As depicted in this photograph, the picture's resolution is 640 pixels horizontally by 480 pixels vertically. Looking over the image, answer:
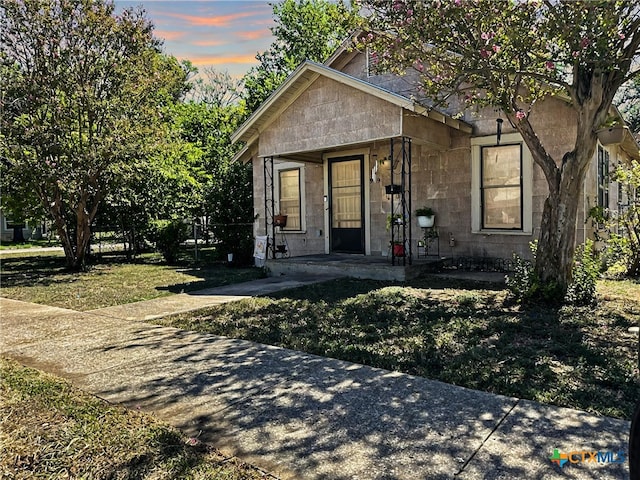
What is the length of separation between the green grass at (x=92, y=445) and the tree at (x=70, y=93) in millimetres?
8668

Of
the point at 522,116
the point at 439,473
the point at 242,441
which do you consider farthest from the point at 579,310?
the point at 242,441

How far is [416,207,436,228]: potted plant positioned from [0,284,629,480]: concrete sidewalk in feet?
20.5

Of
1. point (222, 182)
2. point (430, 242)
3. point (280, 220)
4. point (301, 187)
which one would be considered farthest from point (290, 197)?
point (430, 242)

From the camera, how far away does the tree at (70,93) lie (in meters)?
10.5

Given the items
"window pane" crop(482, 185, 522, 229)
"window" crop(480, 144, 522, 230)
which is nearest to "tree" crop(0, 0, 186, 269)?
"window" crop(480, 144, 522, 230)

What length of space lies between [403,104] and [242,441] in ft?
22.7

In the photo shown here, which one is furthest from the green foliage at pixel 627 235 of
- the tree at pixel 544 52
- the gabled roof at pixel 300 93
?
the gabled roof at pixel 300 93

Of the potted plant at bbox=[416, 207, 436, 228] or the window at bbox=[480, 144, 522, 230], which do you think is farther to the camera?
the potted plant at bbox=[416, 207, 436, 228]

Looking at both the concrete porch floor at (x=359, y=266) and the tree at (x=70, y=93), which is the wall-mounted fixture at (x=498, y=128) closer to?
the concrete porch floor at (x=359, y=266)

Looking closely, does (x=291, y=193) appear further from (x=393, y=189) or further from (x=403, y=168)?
(x=403, y=168)

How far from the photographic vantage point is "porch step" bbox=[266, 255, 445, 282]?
891 centimetres

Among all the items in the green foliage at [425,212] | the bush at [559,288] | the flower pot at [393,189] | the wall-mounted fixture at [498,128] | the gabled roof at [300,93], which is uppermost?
the gabled roof at [300,93]

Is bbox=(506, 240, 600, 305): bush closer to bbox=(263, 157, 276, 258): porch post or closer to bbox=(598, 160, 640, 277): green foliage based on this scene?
bbox=(598, 160, 640, 277): green foliage

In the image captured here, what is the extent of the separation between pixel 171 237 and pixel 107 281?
160 inches
